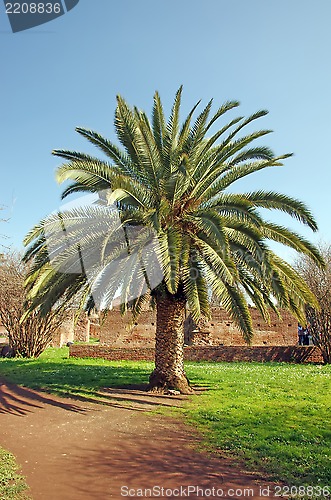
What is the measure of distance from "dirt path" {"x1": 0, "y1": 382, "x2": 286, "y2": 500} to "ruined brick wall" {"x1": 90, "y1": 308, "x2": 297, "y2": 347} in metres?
11.1

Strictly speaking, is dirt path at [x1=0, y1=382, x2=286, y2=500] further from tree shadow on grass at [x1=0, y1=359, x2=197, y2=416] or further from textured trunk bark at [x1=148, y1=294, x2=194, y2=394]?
textured trunk bark at [x1=148, y1=294, x2=194, y2=394]

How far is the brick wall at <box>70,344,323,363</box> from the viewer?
1852 cm

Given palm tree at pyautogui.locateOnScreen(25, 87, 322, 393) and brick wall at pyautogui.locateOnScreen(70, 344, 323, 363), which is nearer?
palm tree at pyautogui.locateOnScreen(25, 87, 322, 393)

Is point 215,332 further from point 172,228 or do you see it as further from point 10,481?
point 10,481

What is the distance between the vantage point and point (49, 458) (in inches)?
239

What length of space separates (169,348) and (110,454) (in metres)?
4.43

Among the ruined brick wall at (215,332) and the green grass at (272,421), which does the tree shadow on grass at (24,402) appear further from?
the ruined brick wall at (215,332)

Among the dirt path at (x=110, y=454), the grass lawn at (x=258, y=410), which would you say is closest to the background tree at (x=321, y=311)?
the grass lawn at (x=258, y=410)

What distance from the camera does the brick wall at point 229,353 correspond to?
1852 cm

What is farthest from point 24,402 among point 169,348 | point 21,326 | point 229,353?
point 21,326

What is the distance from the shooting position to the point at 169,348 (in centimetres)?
1058

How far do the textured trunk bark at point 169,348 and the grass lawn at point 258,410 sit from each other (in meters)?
0.73

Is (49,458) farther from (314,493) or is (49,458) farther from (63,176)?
(63,176)

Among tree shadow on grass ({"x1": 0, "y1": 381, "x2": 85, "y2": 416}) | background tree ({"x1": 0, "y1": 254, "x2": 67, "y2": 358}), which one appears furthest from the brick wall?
tree shadow on grass ({"x1": 0, "y1": 381, "x2": 85, "y2": 416})
